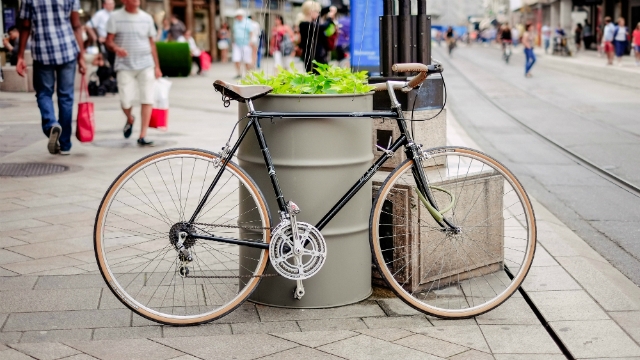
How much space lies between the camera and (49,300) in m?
4.12

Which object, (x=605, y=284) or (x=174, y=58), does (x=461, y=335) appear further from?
(x=174, y=58)

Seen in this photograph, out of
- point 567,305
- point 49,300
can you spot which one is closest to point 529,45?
point 567,305

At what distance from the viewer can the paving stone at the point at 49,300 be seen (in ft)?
13.1

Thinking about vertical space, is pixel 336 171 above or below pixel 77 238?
above

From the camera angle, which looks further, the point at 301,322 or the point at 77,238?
the point at 77,238

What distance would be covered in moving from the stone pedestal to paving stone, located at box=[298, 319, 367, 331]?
48 cm

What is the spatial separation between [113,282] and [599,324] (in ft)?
7.12

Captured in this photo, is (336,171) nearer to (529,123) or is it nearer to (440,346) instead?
(440,346)

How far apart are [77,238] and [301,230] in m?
2.21

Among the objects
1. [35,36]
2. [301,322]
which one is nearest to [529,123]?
[35,36]

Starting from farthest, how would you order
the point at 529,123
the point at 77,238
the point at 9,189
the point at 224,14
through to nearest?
the point at 224,14, the point at 529,123, the point at 9,189, the point at 77,238

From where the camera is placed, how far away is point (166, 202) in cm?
650

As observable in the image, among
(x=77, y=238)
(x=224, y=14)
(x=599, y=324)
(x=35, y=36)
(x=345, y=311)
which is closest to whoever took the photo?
(x=599, y=324)

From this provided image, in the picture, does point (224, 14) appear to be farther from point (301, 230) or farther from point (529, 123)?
point (301, 230)
